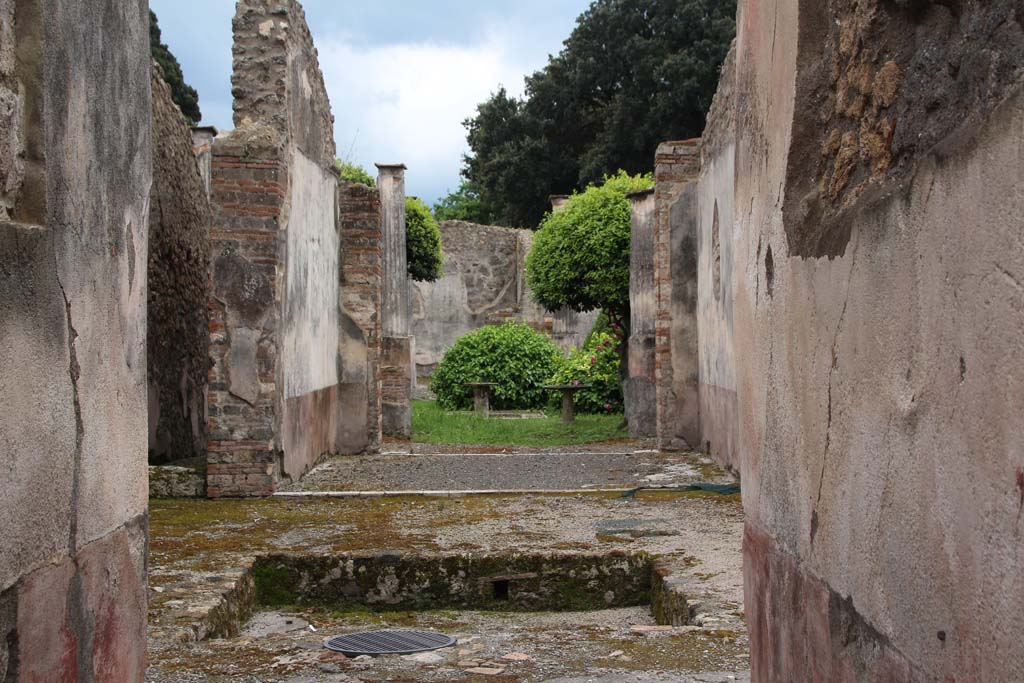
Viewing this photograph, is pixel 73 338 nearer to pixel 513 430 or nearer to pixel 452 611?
pixel 452 611

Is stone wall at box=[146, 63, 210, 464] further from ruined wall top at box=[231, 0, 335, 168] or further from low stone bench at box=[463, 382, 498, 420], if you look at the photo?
low stone bench at box=[463, 382, 498, 420]

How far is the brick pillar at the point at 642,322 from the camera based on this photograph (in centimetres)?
1278

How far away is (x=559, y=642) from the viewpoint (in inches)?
172

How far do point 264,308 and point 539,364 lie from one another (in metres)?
11.5

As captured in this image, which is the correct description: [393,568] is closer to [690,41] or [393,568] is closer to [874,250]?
[874,250]

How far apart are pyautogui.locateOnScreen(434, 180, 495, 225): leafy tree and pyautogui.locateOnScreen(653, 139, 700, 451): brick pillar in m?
22.2

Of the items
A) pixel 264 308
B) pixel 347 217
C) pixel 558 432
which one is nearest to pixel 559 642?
pixel 264 308

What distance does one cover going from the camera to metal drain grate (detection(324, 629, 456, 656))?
4.32m

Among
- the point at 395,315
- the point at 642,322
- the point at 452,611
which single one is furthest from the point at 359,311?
the point at 452,611

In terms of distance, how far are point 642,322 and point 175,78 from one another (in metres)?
17.1

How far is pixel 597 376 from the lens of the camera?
16109mm

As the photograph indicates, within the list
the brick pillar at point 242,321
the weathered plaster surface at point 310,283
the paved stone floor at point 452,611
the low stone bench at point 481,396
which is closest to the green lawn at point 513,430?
the low stone bench at point 481,396

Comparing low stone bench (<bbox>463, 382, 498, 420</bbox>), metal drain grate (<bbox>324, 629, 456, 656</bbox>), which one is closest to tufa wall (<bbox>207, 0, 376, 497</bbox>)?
metal drain grate (<bbox>324, 629, 456, 656</bbox>)

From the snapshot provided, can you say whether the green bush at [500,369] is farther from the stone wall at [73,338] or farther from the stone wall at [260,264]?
the stone wall at [73,338]
